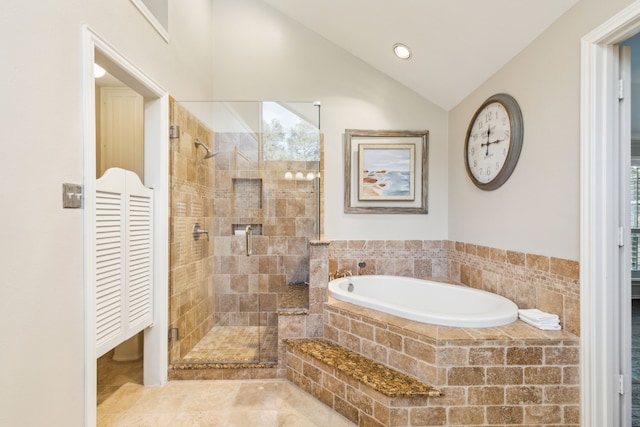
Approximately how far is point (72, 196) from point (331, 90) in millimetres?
2428

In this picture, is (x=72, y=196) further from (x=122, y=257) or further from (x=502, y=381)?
(x=502, y=381)

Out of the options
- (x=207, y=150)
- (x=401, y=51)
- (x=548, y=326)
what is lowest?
(x=548, y=326)

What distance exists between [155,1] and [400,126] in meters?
2.28

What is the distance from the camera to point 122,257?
1.74m

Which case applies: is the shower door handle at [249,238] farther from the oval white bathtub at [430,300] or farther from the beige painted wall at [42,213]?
the beige painted wall at [42,213]

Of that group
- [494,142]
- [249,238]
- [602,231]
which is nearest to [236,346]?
[249,238]

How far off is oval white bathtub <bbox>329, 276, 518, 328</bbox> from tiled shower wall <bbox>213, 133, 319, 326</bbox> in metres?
0.57

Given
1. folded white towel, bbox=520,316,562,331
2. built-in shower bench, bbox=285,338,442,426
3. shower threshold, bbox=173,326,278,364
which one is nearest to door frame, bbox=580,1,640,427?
folded white towel, bbox=520,316,562,331

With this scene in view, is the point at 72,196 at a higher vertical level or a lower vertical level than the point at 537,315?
higher

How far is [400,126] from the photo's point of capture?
9.88ft

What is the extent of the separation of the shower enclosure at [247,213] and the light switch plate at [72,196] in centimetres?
102

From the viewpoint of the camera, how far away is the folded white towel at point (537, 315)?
167 centimetres

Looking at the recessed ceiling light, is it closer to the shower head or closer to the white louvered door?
the shower head

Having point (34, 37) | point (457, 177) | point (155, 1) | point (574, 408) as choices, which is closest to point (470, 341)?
point (574, 408)
